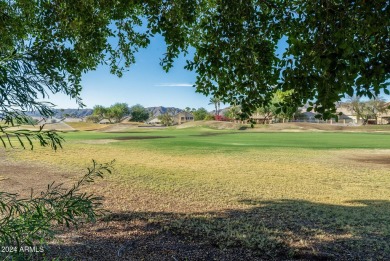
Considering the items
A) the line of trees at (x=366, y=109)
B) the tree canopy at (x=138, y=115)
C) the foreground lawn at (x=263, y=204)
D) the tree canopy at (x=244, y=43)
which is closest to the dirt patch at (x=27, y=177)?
the foreground lawn at (x=263, y=204)

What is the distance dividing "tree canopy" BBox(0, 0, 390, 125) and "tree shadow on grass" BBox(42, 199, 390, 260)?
304 centimetres

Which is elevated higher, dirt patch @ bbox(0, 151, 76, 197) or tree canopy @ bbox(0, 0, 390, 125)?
tree canopy @ bbox(0, 0, 390, 125)

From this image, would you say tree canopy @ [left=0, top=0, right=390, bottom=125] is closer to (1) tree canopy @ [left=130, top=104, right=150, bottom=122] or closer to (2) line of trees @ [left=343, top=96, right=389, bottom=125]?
(2) line of trees @ [left=343, top=96, right=389, bottom=125]

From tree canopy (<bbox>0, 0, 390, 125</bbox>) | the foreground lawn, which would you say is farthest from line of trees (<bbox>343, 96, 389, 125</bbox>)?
tree canopy (<bbox>0, 0, 390, 125</bbox>)

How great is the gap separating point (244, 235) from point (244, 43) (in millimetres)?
4717

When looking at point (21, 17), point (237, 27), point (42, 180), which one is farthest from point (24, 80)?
point (42, 180)

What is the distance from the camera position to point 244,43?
304 inches

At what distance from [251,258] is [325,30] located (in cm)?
479

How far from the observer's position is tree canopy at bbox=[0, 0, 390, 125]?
5160 mm

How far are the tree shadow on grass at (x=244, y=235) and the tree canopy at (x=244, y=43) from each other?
120 inches

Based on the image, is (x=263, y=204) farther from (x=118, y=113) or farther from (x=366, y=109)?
(x=118, y=113)

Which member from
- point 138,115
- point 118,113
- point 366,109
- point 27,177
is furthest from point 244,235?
point 118,113

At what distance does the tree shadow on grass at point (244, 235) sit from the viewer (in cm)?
637

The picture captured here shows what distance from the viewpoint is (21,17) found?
11141mm
